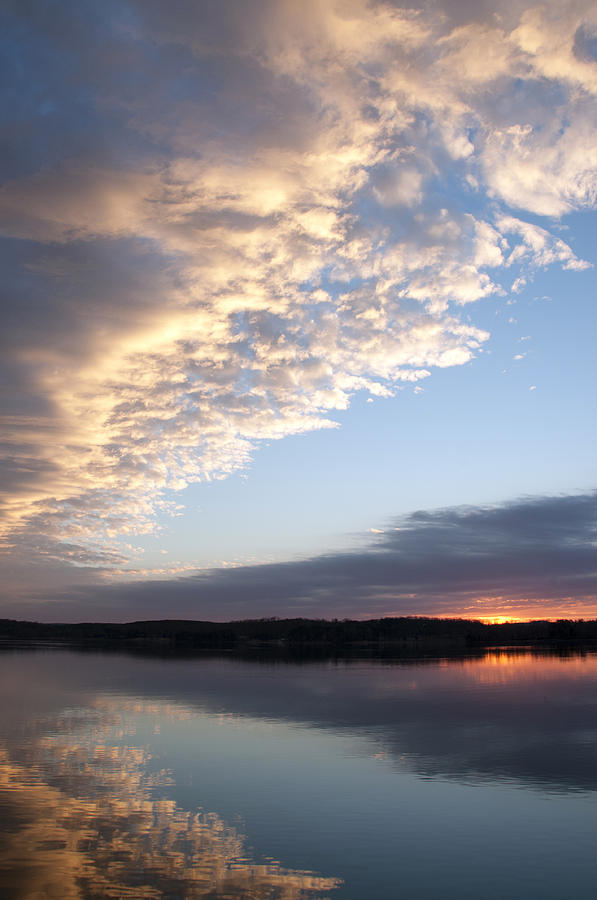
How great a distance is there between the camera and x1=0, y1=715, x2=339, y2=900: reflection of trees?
10914 millimetres

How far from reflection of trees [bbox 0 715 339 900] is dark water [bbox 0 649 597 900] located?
1.8 inches

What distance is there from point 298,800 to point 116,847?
490 cm

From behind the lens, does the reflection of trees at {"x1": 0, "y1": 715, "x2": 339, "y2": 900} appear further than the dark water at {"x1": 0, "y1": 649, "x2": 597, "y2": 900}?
No

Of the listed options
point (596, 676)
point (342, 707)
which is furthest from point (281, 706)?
point (596, 676)

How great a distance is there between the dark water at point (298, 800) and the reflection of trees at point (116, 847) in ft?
0.15

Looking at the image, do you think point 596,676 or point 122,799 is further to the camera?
point 596,676

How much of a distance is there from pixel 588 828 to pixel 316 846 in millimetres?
5919

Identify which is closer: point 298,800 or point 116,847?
point 116,847

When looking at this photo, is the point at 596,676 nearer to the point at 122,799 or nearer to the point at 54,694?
the point at 54,694

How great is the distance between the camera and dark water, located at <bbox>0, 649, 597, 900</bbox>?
37.4ft

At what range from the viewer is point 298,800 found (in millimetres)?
16047

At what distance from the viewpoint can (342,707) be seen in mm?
31828

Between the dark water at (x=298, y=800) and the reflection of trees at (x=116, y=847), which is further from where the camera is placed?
the dark water at (x=298, y=800)

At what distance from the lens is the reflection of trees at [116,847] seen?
1091 centimetres
